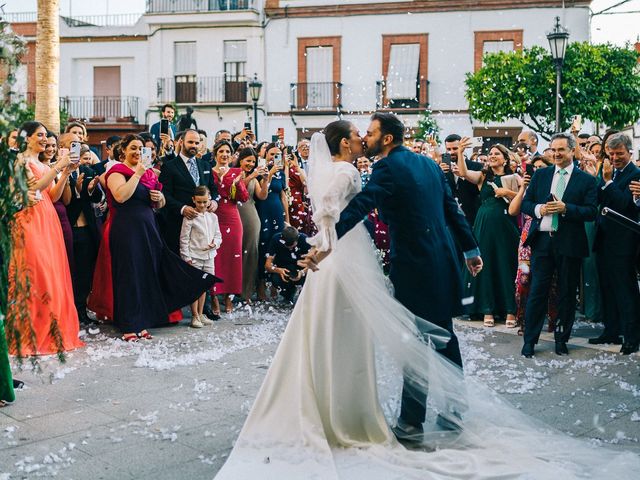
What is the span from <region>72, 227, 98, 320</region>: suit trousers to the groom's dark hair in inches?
181

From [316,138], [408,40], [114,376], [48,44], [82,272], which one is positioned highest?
[408,40]

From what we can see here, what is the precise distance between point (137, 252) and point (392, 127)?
12.8 ft

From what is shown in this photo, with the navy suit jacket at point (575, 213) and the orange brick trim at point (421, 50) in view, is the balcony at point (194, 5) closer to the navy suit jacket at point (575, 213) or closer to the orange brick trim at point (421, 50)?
the orange brick trim at point (421, 50)

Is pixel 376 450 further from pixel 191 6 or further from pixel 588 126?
pixel 191 6

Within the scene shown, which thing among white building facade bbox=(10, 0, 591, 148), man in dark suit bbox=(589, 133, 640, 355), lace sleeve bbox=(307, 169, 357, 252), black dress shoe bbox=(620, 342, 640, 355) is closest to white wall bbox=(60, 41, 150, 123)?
white building facade bbox=(10, 0, 591, 148)

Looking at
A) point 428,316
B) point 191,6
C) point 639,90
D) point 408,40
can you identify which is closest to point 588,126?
point 639,90

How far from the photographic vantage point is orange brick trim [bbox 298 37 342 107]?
1190 inches

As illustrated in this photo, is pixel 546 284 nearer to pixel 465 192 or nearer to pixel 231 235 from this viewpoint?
pixel 465 192

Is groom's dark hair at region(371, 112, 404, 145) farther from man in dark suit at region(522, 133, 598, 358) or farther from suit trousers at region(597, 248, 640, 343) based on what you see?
suit trousers at region(597, 248, 640, 343)

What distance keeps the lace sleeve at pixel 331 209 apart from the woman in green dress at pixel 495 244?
4.48m

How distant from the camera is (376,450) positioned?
4.24 m

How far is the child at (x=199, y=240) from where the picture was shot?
8.49 metres

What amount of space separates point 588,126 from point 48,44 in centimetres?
2135

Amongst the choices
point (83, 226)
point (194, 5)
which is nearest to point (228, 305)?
point (83, 226)
